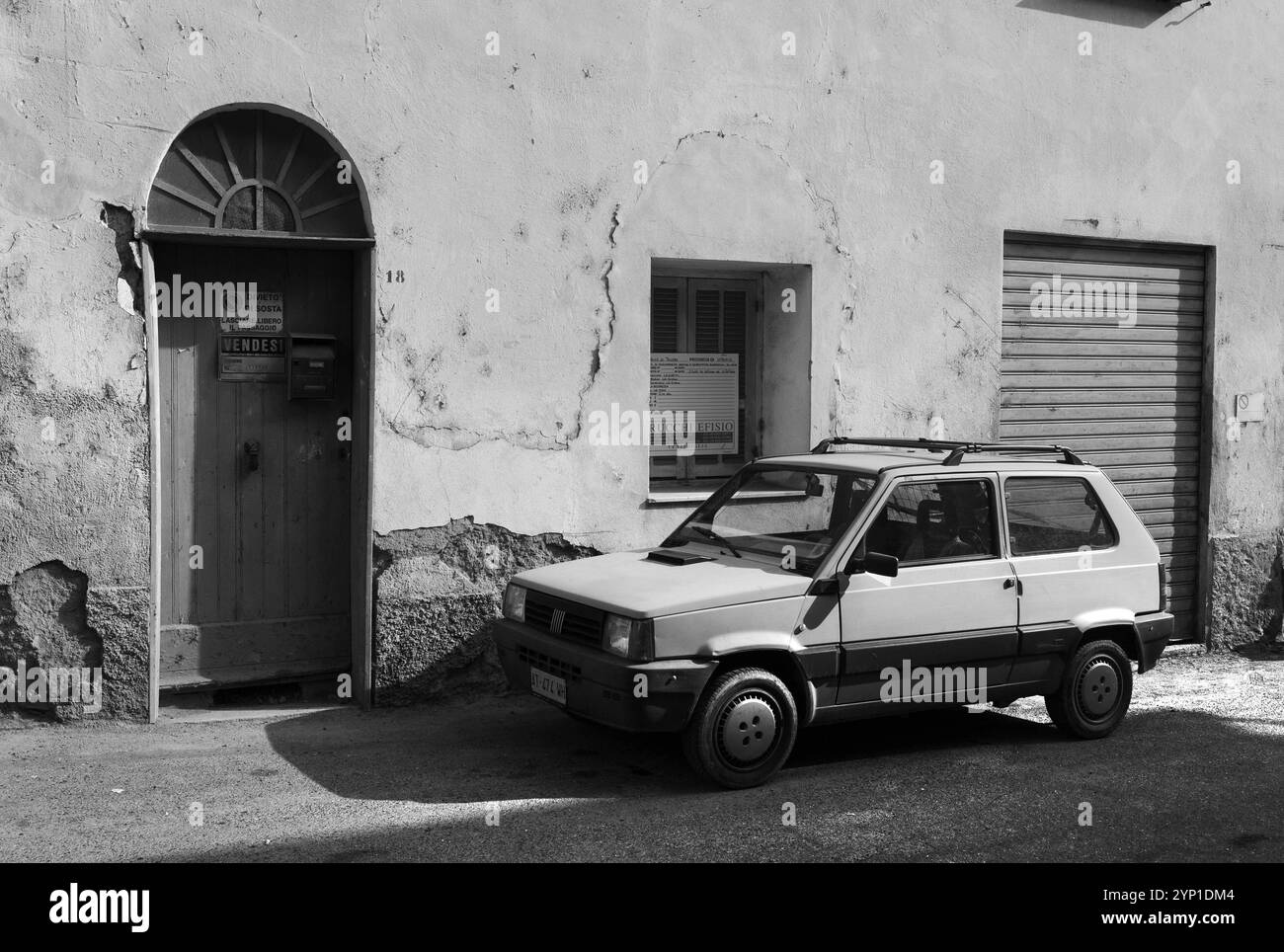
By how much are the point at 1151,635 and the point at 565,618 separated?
3287mm

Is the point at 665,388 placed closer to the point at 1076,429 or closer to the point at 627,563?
the point at 627,563

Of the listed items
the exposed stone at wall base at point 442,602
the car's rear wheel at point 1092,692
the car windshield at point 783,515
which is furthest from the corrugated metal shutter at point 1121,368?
the exposed stone at wall base at point 442,602

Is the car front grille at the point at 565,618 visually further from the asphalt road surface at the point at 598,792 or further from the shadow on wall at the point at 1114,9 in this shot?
Answer: the shadow on wall at the point at 1114,9

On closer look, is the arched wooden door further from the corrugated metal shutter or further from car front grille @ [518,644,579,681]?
the corrugated metal shutter

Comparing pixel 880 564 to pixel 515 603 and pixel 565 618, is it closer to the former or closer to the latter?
pixel 565 618

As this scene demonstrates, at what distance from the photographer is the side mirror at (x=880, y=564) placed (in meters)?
6.37

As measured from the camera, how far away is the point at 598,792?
629 centimetres

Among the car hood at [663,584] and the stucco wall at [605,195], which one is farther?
the stucco wall at [605,195]

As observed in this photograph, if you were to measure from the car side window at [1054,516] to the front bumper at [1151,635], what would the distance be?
1.55 feet

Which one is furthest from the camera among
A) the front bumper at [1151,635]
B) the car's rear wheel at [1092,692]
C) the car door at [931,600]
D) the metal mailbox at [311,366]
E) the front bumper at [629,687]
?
the metal mailbox at [311,366]

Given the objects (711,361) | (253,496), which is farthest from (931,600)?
(253,496)

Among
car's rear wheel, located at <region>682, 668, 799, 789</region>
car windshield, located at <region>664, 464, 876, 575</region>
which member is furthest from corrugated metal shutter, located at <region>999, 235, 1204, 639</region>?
car's rear wheel, located at <region>682, 668, 799, 789</region>

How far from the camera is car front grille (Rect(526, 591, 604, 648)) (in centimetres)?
628

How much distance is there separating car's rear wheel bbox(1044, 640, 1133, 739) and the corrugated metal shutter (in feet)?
8.59
